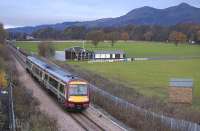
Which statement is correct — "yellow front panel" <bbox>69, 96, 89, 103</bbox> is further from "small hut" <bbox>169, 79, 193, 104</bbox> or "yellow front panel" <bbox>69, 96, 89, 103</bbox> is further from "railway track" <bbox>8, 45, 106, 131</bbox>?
"small hut" <bbox>169, 79, 193, 104</bbox>

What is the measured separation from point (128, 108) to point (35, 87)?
1767 centimetres

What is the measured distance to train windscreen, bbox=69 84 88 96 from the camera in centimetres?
2766

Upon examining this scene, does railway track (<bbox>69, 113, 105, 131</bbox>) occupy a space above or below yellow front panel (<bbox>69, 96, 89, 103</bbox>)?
below

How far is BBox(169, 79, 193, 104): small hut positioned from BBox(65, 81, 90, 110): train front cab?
907cm

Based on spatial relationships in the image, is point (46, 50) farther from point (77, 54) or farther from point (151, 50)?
point (151, 50)

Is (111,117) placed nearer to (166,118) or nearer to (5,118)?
(166,118)

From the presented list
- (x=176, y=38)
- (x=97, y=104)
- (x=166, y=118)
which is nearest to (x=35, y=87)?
(x=97, y=104)

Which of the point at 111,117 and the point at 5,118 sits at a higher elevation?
the point at 5,118

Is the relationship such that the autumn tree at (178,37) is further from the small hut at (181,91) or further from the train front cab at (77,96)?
the train front cab at (77,96)

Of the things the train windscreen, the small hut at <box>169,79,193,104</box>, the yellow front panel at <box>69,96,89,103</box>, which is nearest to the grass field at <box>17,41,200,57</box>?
the small hut at <box>169,79,193,104</box>

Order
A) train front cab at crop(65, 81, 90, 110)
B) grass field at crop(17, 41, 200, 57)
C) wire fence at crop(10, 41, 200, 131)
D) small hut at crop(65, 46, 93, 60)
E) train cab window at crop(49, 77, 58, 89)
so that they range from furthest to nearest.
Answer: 1. grass field at crop(17, 41, 200, 57)
2. small hut at crop(65, 46, 93, 60)
3. train cab window at crop(49, 77, 58, 89)
4. train front cab at crop(65, 81, 90, 110)
5. wire fence at crop(10, 41, 200, 131)

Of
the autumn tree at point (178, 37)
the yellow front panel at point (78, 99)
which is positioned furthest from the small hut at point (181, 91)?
the autumn tree at point (178, 37)

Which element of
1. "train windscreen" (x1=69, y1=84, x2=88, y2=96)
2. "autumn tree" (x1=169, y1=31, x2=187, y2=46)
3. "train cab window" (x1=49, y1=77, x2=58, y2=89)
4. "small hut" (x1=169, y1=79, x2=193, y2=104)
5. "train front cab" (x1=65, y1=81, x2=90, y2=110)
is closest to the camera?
"train front cab" (x1=65, y1=81, x2=90, y2=110)

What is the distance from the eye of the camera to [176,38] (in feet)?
562
